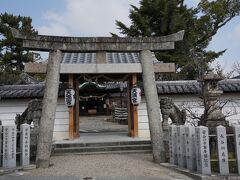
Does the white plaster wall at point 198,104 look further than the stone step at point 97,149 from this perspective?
Yes

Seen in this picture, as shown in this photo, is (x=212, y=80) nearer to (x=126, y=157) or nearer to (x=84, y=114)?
(x=126, y=157)

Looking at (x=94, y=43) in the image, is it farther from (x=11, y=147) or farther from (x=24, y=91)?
(x=24, y=91)

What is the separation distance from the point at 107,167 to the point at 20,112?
843 cm

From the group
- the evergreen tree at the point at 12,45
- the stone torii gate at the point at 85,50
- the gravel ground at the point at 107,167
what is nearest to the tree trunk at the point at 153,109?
the stone torii gate at the point at 85,50

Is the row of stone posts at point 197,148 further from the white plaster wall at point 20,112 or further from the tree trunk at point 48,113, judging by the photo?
the white plaster wall at point 20,112

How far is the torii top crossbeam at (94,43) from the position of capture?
34.3 feet

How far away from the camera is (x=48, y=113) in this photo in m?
10.2

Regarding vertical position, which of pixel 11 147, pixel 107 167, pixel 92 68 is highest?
pixel 92 68

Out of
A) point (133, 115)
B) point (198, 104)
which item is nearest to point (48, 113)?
point (133, 115)

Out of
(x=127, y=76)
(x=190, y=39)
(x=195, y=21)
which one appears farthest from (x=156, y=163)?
(x=195, y=21)

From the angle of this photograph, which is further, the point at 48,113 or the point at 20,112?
the point at 20,112

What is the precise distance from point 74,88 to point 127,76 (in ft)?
8.54

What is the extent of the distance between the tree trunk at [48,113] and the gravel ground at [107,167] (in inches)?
18.4

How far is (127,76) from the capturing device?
15.3 meters
